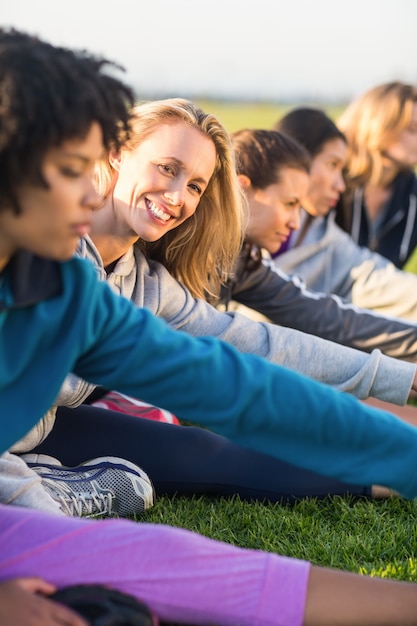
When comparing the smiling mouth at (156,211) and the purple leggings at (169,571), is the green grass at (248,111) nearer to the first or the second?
the smiling mouth at (156,211)

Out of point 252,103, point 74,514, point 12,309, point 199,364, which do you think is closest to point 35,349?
point 12,309

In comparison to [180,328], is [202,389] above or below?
above

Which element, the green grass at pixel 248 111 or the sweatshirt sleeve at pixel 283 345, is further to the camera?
the green grass at pixel 248 111

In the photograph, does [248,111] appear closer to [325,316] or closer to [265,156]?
[265,156]

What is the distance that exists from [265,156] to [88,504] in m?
1.78

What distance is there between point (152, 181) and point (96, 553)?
1401 millimetres

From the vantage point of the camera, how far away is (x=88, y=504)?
2654 mm

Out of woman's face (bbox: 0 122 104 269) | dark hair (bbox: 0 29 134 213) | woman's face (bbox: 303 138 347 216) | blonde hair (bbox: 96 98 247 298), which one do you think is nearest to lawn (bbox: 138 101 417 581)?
blonde hair (bbox: 96 98 247 298)

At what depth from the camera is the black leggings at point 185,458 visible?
2848 mm

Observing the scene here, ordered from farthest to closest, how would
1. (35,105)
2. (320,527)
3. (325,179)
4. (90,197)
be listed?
(325,179) → (320,527) → (90,197) → (35,105)

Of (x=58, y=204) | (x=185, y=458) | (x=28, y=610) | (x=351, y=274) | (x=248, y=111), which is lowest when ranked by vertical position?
(x=248, y=111)

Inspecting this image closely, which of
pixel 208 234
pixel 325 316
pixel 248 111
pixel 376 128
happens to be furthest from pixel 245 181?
pixel 248 111

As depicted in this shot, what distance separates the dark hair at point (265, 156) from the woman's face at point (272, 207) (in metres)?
0.03

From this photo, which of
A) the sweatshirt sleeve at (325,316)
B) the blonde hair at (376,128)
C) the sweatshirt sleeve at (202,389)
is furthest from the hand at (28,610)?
the blonde hair at (376,128)
